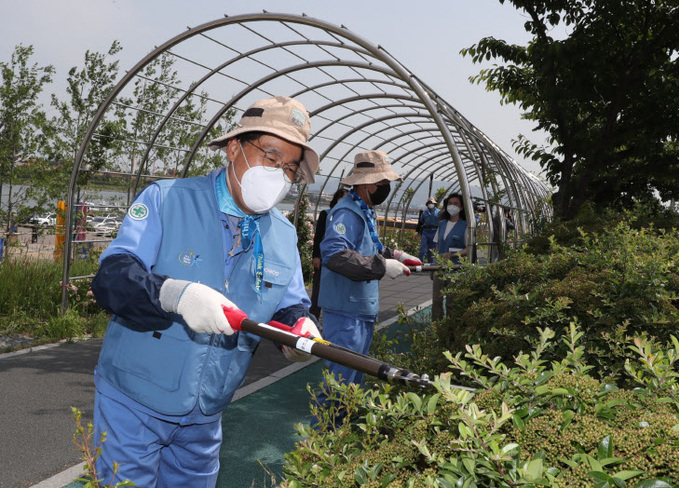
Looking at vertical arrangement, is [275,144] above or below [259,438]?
above

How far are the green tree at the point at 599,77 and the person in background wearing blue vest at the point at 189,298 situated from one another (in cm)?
614

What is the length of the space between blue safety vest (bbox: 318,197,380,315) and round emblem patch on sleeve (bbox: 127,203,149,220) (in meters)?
2.11

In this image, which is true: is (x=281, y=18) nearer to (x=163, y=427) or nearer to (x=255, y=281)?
(x=255, y=281)

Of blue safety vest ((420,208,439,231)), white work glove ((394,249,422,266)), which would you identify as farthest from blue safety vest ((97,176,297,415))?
blue safety vest ((420,208,439,231))

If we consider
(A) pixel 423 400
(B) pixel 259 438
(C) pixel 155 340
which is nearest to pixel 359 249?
(B) pixel 259 438

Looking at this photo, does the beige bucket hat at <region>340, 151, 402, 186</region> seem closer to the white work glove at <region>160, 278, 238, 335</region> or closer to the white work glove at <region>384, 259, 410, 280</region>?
the white work glove at <region>384, 259, 410, 280</region>

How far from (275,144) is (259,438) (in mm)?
2711

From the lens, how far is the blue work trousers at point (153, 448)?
2062 millimetres

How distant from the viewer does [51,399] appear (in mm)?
4797

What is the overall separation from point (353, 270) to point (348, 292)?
23 cm

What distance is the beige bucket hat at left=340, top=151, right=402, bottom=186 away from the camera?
4281mm

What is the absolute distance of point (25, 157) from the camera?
961cm

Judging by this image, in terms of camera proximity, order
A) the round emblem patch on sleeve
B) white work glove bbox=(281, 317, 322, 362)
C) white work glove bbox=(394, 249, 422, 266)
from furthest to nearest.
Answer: white work glove bbox=(394, 249, 422, 266)
white work glove bbox=(281, 317, 322, 362)
the round emblem patch on sleeve

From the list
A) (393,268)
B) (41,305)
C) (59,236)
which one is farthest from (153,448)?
(59,236)
